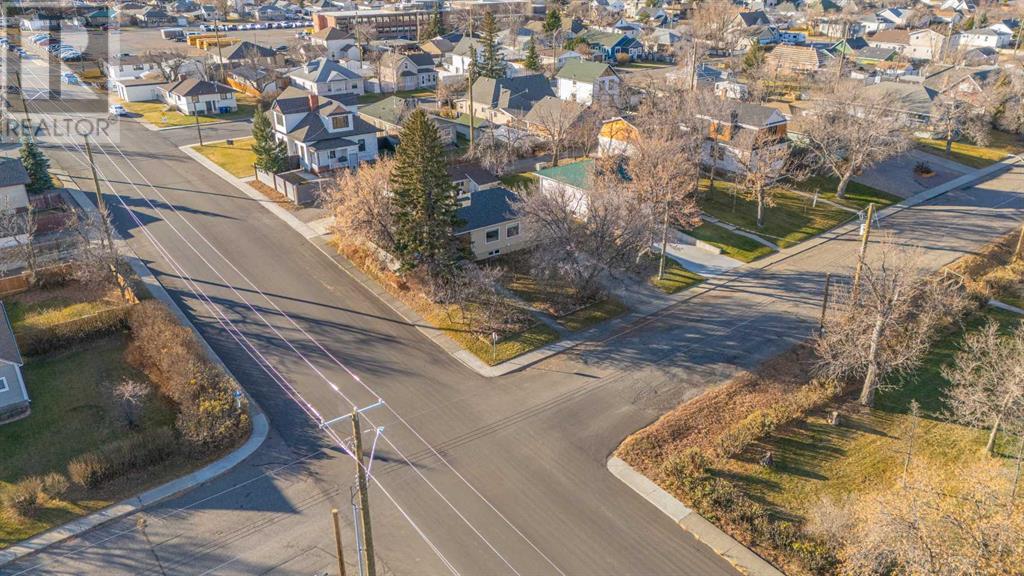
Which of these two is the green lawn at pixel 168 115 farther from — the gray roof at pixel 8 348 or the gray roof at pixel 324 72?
the gray roof at pixel 8 348

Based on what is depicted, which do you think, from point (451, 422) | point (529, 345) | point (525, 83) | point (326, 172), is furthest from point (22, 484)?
point (525, 83)

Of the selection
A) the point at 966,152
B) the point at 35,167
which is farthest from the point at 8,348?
the point at 966,152

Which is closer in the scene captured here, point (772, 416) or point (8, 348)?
point (772, 416)

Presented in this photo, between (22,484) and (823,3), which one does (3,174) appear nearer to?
(22,484)

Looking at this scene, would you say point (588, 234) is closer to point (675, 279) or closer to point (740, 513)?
point (675, 279)

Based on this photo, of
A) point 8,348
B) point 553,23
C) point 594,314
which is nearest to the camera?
point 8,348

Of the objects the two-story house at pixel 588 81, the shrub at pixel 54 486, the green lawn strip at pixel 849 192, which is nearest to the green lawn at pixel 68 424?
the shrub at pixel 54 486
